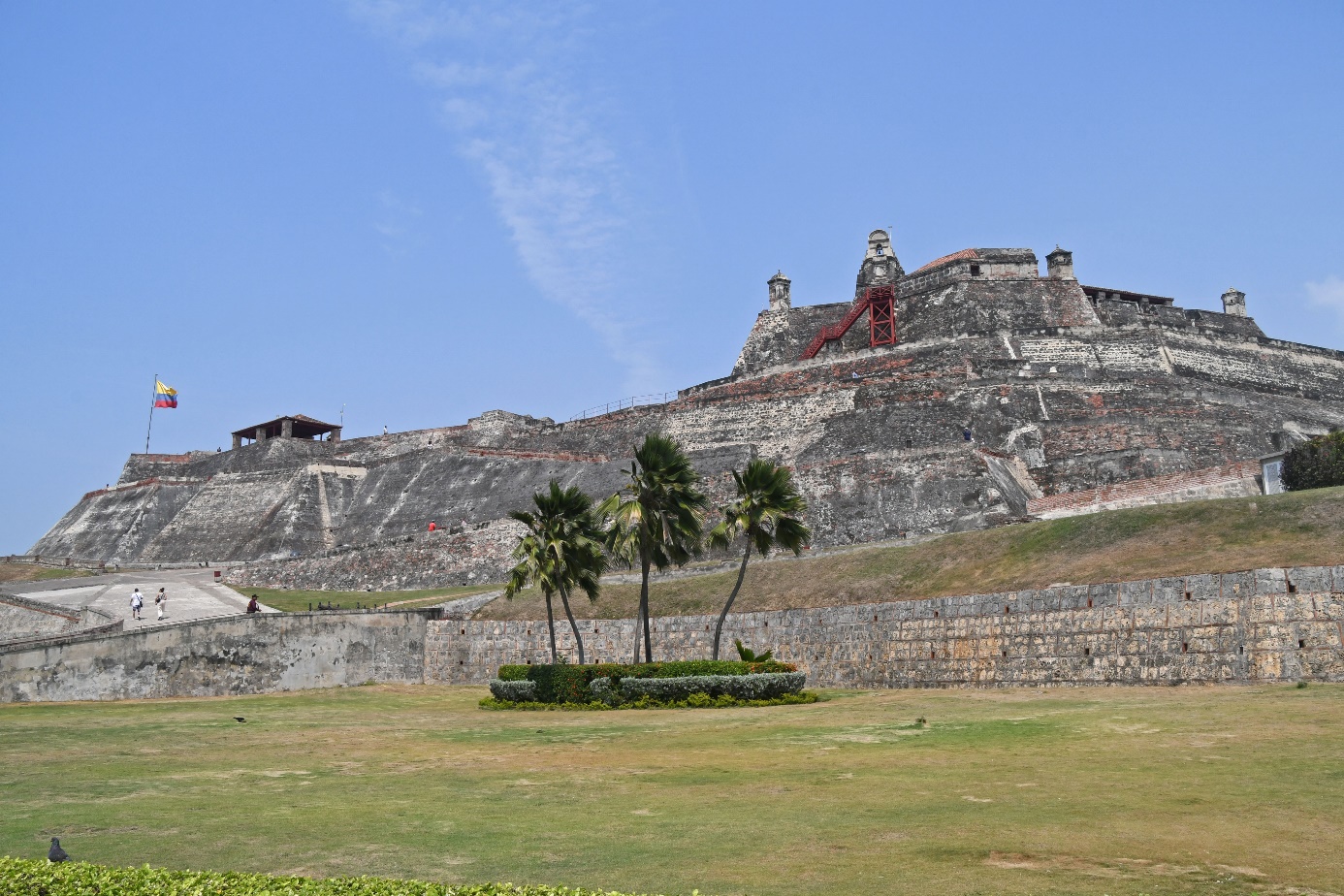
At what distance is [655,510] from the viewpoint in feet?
84.6

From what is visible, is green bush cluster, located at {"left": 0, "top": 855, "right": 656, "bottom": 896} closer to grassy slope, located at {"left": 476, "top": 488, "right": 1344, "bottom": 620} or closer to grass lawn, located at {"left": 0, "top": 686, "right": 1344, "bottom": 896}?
grass lawn, located at {"left": 0, "top": 686, "right": 1344, "bottom": 896}

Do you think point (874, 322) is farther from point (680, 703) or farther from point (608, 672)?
point (680, 703)

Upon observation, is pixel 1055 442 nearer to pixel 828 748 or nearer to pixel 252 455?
pixel 828 748

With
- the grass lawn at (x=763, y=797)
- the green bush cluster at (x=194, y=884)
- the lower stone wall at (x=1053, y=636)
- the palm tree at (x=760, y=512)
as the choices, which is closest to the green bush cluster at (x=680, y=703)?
the grass lawn at (x=763, y=797)

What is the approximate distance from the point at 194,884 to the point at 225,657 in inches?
873

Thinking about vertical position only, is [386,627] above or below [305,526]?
below

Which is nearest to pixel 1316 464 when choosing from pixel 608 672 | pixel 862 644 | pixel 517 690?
pixel 862 644

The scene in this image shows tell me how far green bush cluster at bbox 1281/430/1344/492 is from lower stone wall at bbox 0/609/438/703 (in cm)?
2317

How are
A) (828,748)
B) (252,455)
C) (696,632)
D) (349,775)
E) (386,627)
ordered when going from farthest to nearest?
(252,455) < (386,627) < (696,632) < (828,748) < (349,775)

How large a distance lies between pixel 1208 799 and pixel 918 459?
29.3 metres

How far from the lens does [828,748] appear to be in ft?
52.6

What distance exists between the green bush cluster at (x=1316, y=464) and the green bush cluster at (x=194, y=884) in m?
28.2

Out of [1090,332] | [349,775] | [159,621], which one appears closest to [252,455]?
[159,621]

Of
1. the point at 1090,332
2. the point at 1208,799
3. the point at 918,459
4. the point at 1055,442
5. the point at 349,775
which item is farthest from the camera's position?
the point at 1090,332
